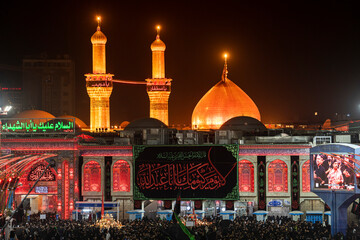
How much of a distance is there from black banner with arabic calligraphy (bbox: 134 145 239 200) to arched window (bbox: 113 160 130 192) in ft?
2.76

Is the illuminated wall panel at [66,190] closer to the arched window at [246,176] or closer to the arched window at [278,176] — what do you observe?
the arched window at [246,176]

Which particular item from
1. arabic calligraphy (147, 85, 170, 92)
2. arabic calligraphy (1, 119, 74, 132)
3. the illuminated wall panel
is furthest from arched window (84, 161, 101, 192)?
arabic calligraphy (147, 85, 170, 92)

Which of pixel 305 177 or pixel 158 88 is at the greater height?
A: pixel 158 88

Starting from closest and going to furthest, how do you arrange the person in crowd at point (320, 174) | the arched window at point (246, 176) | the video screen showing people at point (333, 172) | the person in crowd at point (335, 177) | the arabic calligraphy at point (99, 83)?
the video screen showing people at point (333, 172)
the person in crowd at point (335, 177)
the person in crowd at point (320, 174)
the arched window at point (246, 176)
the arabic calligraphy at point (99, 83)

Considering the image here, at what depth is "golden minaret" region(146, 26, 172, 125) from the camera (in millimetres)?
64625

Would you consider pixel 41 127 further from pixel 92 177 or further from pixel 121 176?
pixel 121 176

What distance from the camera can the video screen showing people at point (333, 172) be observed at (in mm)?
38906

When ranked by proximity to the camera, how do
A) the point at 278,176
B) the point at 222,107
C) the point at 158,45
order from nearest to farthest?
1. the point at 278,176
2. the point at 222,107
3. the point at 158,45

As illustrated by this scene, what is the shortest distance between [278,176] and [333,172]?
→ 31.9 ft

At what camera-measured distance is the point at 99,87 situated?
63.1m

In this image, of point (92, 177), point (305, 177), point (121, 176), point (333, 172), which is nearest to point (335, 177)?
point (333, 172)

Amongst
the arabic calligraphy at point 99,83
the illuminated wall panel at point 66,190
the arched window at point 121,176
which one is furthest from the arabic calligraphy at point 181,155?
the arabic calligraphy at point 99,83

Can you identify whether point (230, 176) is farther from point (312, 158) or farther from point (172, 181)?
point (312, 158)

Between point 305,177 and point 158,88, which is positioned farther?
point 158,88
